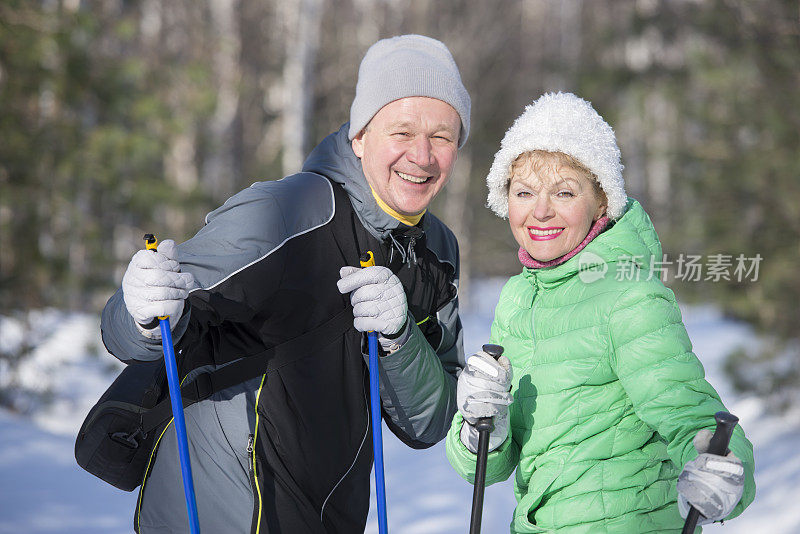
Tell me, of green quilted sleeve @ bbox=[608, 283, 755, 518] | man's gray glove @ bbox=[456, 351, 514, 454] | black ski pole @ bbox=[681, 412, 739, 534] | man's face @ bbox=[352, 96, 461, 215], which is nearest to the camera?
black ski pole @ bbox=[681, 412, 739, 534]

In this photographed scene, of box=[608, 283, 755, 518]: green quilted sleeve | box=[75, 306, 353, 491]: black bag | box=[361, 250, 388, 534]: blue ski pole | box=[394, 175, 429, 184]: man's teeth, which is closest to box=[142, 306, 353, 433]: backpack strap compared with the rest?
box=[75, 306, 353, 491]: black bag

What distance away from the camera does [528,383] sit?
2.18 m

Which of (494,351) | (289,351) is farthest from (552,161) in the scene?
(289,351)

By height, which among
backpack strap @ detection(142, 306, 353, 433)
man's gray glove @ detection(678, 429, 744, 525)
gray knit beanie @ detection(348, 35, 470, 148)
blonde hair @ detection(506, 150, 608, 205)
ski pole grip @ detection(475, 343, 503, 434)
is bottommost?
man's gray glove @ detection(678, 429, 744, 525)

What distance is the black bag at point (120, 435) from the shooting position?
2342 mm

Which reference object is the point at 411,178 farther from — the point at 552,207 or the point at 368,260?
the point at 552,207

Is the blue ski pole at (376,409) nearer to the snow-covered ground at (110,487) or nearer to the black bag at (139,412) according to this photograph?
the black bag at (139,412)

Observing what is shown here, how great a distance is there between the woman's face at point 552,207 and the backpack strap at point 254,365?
0.60m

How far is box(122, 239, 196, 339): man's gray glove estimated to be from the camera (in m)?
1.89

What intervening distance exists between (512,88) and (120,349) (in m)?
20.2

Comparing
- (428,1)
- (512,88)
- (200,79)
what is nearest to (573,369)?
(200,79)

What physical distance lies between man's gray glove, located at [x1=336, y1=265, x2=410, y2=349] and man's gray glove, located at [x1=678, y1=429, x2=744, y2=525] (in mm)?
857

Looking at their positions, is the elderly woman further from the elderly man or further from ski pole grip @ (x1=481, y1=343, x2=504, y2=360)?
the elderly man

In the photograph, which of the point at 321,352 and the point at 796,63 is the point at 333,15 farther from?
the point at 321,352
